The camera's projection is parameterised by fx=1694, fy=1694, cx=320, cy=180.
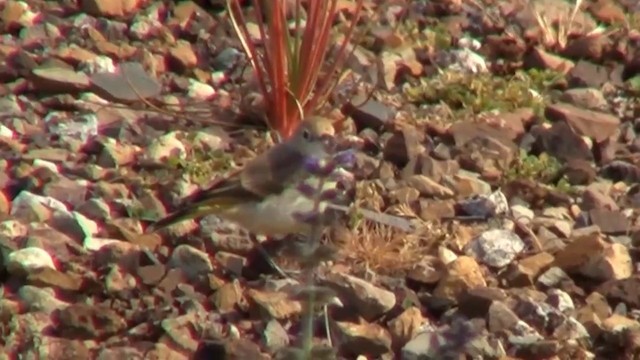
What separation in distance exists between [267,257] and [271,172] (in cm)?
32

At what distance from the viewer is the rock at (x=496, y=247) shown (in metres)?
6.41

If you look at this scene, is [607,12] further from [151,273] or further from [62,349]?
[62,349]

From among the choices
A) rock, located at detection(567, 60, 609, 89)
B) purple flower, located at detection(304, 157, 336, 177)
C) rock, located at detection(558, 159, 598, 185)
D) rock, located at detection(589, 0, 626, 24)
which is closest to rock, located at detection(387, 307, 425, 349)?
rock, located at detection(558, 159, 598, 185)

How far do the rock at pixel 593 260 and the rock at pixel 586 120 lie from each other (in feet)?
4.21

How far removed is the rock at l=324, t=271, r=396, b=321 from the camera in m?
5.89

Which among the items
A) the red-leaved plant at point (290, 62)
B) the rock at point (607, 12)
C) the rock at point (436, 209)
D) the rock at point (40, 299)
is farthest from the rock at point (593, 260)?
the rock at point (607, 12)

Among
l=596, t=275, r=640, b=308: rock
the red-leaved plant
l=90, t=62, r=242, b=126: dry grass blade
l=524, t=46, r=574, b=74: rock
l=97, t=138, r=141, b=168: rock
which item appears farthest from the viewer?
l=524, t=46, r=574, b=74: rock

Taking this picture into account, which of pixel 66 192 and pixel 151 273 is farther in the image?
pixel 66 192

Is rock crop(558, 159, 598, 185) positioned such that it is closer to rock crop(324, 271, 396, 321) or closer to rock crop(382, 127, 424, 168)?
rock crop(382, 127, 424, 168)

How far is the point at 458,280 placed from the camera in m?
6.11

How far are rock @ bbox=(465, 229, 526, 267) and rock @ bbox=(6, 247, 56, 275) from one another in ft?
5.26

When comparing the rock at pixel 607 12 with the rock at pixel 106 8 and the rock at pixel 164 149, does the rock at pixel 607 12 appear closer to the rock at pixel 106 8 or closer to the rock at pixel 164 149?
the rock at pixel 106 8

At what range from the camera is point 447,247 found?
21.4ft

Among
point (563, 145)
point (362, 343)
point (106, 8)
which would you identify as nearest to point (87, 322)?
point (362, 343)
